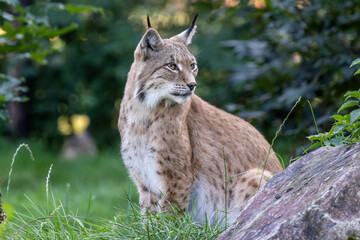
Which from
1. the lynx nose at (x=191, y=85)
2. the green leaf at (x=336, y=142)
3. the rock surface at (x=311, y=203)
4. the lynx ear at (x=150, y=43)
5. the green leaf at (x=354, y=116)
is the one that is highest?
the lynx ear at (x=150, y=43)

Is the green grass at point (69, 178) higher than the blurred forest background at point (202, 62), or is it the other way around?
the blurred forest background at point (202, 62)

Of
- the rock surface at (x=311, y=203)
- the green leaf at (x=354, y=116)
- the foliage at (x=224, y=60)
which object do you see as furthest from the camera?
the foliage at (x=224, y=60)

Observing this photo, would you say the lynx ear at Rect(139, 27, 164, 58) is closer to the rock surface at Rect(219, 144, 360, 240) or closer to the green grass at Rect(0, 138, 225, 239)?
the green grass at Rect(0, 138, 225, 239)

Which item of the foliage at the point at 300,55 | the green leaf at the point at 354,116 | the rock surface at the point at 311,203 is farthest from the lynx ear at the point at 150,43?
the green leaf at the point at 354,116

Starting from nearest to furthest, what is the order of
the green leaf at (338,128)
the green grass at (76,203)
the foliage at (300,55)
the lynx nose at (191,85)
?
the green leaf at (338,128)
the green grass at (76,203)
the lynx nose at (191,85)
the foliage at (300,55)

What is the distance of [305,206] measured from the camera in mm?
2494

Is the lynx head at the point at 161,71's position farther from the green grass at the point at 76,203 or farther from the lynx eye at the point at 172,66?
the green grass at the point at 76,203

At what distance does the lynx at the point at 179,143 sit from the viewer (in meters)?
4.09

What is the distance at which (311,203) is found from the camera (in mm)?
2477

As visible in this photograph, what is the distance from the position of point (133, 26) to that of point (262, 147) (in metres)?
6.80

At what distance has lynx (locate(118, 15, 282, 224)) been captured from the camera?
4.09 m

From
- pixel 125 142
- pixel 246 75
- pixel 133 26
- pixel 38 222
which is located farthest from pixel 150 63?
pixel 133 26

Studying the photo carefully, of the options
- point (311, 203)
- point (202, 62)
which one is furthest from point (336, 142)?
point (202, 62)

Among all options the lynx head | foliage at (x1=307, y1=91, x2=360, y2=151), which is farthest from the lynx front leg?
foliage at (x1=307, y1=91, x2=360, y2=151)
